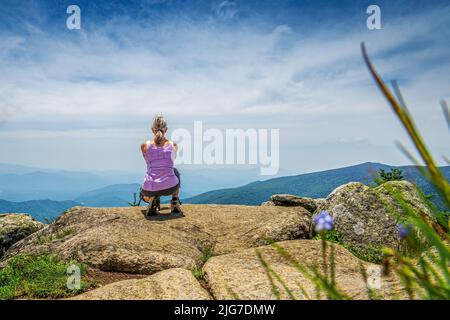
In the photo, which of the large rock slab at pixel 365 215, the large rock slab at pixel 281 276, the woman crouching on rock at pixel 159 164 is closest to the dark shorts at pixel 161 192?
the woman crouching on rock at pixel 159 164

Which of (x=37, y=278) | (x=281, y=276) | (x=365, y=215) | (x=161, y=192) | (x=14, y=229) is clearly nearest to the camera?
(x=281, y=276)

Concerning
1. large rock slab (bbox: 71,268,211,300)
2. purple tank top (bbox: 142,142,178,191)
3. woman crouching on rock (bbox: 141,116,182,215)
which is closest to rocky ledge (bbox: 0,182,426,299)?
large rock slab (bbox: 71,268,211,300)

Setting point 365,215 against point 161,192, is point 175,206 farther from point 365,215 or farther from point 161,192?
point 365,215

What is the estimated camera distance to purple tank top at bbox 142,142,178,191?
37.2 feet

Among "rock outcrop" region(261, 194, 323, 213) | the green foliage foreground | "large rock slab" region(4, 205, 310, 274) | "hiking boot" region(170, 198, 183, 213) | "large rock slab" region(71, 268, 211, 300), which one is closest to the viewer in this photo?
"large rock slab" region(71, 268, 211, 300)

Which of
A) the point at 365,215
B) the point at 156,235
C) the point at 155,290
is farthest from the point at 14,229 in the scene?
the point at 365,215

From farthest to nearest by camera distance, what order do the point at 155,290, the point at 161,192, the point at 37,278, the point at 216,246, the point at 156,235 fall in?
the point at 161,192
the point at 216,246
the point at 156,235
the point at 37,278
the point at 155,290

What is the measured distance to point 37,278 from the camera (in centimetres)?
644

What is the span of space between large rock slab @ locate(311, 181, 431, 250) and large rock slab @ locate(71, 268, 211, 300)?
563cm

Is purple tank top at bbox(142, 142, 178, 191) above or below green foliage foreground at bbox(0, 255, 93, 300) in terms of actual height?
above

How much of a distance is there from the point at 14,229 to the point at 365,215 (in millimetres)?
12391

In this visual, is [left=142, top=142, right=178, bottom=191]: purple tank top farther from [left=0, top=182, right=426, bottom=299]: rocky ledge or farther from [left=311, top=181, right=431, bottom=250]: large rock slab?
[left=311, top=181, right=431, bottom=250]: large rock slab

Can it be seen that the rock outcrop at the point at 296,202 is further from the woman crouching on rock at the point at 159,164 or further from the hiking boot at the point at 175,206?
the woman crouching on rock at the point at 159,164
